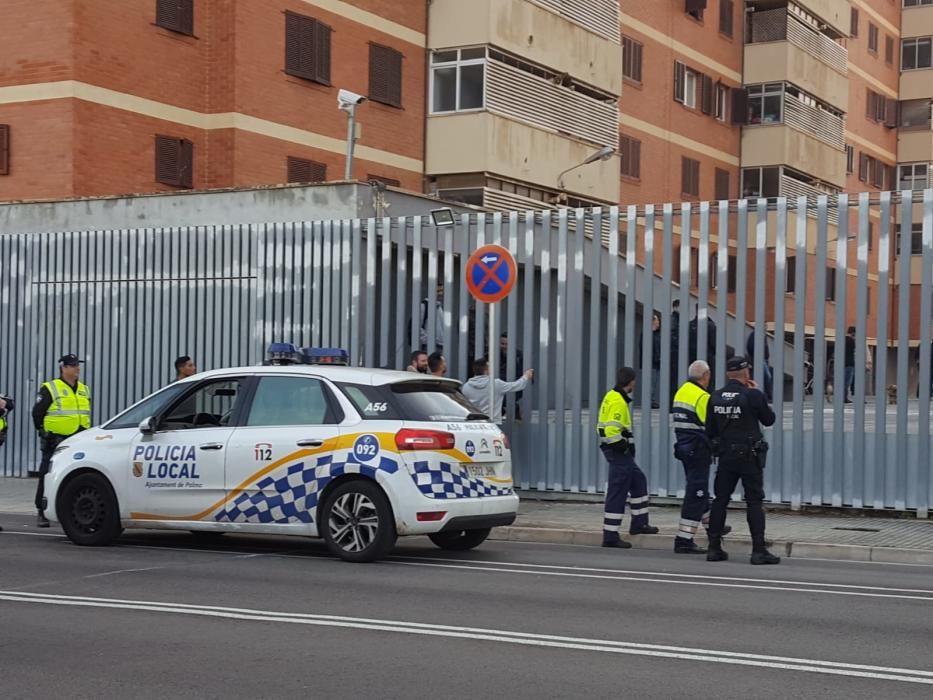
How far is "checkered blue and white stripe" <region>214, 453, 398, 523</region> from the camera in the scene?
482 inches

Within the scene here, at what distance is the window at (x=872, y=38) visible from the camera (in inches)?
2331

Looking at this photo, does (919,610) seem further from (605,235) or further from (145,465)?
(605,235)

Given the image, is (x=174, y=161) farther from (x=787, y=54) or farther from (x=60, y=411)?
(x=787, y=54)

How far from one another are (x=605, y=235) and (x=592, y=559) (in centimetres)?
573

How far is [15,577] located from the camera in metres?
11.2

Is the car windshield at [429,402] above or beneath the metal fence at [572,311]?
beneath

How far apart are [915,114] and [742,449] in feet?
175

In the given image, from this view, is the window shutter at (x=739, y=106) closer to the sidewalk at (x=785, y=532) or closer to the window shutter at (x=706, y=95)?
the window shutter at (x=706, y=95)

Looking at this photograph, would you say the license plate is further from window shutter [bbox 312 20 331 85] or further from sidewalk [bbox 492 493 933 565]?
window shutter [bbox 312 20 331 85]

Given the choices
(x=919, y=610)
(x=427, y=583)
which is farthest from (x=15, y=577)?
(x=919, y=610)

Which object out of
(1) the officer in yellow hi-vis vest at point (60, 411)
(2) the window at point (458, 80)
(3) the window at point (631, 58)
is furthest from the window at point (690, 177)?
(1) the officer in yellow hi-vis vest at point (60, 411)

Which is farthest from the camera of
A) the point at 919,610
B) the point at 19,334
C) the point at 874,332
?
the point at 19,334

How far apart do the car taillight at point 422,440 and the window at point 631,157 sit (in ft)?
98.8

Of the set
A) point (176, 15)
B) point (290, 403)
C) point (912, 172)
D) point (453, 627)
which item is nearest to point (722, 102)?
point (912, 172)
